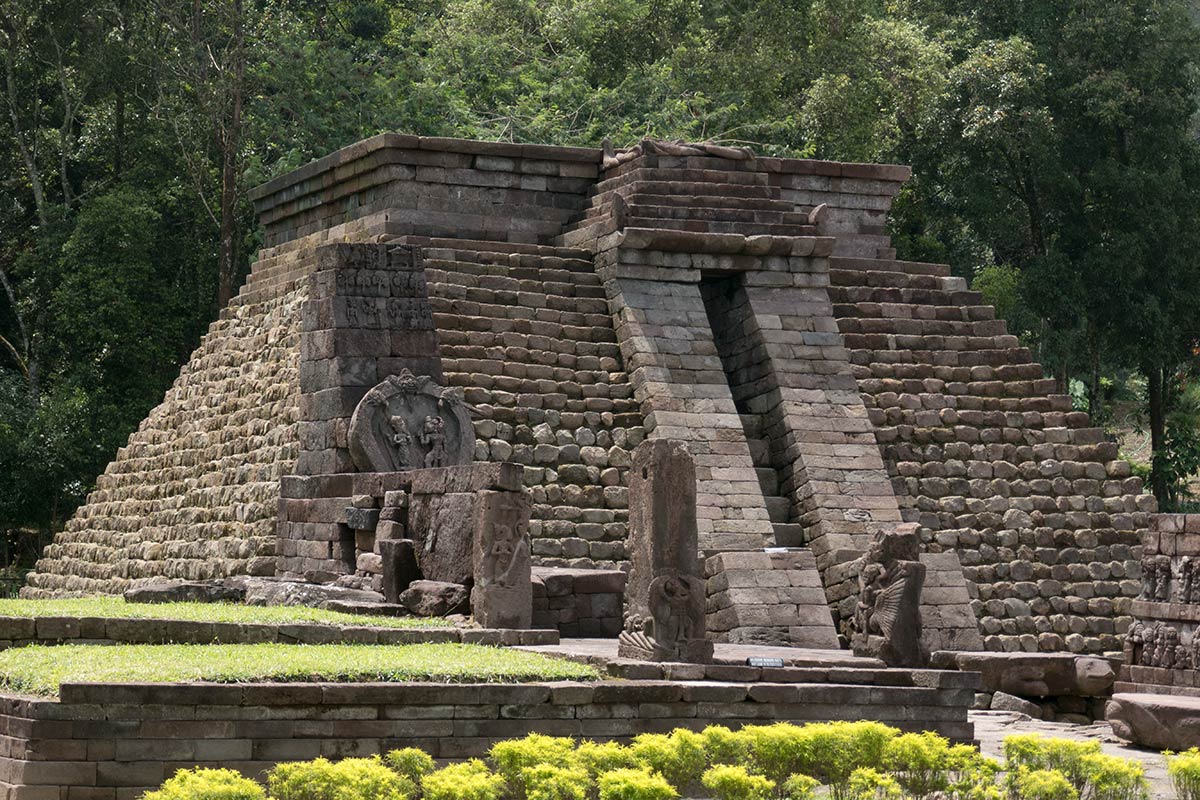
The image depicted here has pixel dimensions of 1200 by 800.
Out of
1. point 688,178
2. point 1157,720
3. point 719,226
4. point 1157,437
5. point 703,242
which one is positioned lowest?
point 1157,720

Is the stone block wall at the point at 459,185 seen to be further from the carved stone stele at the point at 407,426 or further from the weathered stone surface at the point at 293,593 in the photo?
the weathered stone surface at the point at 293,593

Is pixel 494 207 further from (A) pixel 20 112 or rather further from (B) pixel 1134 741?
(A) pixel 20 112

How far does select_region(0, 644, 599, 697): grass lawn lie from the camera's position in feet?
41.4

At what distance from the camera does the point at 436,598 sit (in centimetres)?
1803

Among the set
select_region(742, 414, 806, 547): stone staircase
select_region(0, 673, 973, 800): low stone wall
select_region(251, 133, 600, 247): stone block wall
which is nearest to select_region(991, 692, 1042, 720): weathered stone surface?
select_region(742, 414, 806, 547): stone staircase

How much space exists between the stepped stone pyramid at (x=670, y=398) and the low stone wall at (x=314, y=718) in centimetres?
601

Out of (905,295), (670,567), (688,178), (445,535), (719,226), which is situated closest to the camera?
(670,567)

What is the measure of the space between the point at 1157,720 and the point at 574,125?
23529 mm

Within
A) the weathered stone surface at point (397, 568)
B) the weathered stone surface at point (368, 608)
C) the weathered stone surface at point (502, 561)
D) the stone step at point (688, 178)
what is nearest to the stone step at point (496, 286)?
the stone step at point (688, 178)

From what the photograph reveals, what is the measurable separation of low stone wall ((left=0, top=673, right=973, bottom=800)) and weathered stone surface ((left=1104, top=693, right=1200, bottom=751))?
284 cm

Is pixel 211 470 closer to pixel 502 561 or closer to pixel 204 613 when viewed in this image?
pixel 204 613

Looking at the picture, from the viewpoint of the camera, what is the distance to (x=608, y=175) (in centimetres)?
2694

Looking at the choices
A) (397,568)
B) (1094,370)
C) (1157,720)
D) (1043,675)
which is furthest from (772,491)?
(1094,370)

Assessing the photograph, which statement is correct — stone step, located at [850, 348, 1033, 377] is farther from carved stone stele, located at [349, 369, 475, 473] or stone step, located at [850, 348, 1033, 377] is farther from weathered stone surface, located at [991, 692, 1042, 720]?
weathered stone surface, located at [991, 692, 1042, 720]
